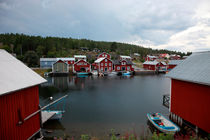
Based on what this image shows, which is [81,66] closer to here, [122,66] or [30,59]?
[122,66]

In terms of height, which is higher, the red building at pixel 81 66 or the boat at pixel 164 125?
the red building at pixel 81 66

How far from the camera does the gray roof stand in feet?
22.7

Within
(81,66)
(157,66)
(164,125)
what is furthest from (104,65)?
(164,125)

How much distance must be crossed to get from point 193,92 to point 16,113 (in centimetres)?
996

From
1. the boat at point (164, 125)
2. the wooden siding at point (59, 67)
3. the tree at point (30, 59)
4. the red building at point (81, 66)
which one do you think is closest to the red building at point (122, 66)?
the red building at point (81, 66)

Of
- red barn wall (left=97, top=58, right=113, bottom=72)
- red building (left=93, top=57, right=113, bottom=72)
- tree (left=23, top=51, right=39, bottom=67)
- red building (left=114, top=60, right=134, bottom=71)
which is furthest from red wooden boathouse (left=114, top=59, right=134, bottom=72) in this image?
tree (left=23, top=51, right=39, bottom=67)

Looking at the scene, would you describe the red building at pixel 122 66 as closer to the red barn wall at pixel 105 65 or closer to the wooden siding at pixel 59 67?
the red barn wall at pixel 105 65

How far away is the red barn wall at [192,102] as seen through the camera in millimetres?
6914

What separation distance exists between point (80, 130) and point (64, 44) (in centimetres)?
8822

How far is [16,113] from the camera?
18.3ft

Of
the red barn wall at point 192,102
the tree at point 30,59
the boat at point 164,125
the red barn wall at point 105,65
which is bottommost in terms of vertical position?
the boat at point 164,125

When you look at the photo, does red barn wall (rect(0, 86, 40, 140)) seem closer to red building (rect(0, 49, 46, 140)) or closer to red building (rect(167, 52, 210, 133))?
red building (rect(0, 49, 46, 140))

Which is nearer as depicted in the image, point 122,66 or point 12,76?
point 12,76

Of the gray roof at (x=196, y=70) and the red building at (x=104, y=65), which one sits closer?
the gray roof at (x=196, y=70)
